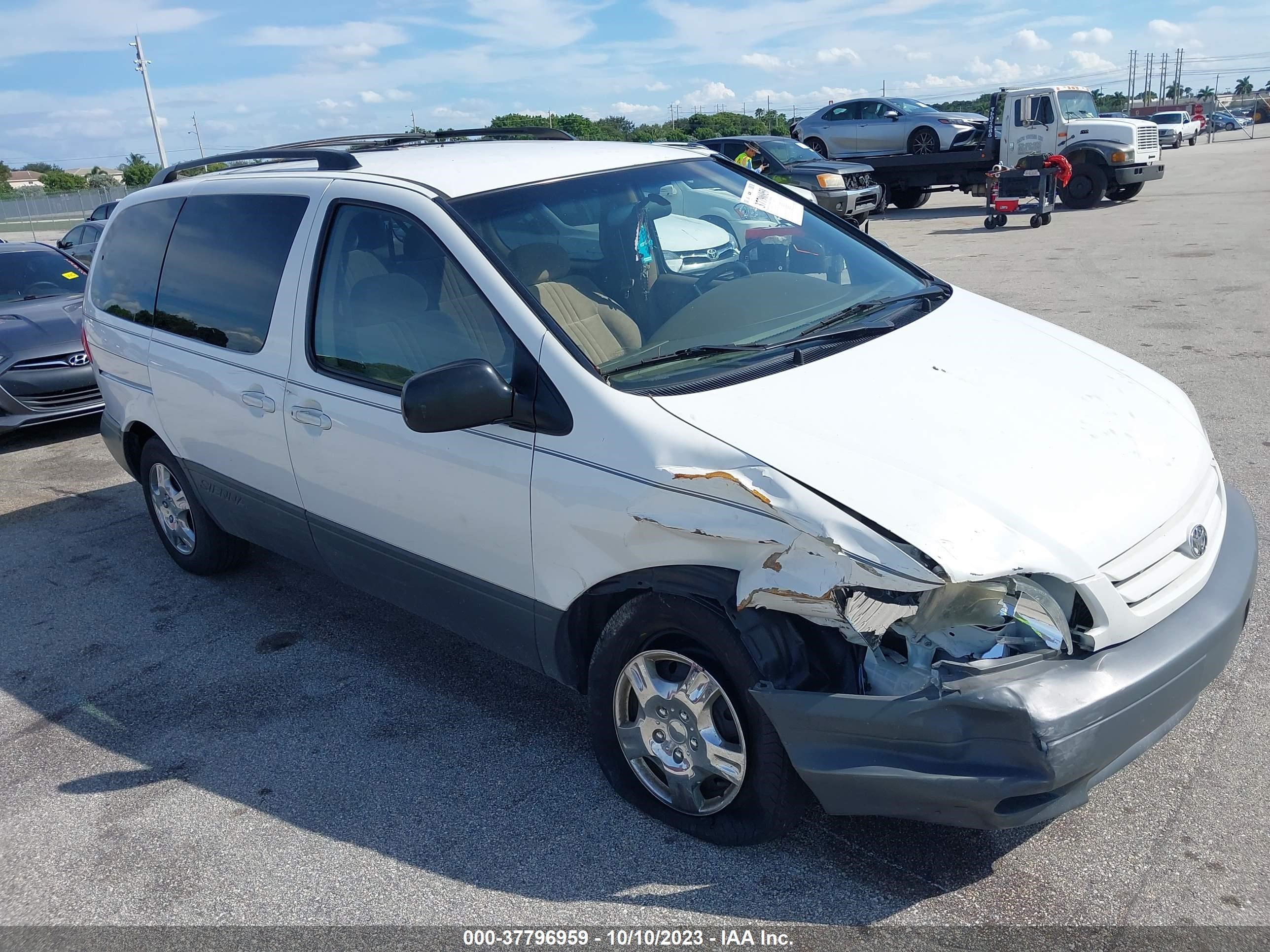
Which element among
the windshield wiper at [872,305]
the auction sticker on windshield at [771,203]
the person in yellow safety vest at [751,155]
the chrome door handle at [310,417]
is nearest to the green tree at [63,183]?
the person in yellow safety vest at [751,155]

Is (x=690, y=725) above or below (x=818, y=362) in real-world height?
below

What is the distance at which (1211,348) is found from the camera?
7.92 metres

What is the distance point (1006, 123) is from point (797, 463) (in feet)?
69.4

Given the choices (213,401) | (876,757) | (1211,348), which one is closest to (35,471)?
(213,401)

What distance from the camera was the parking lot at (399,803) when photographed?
270 centimetres

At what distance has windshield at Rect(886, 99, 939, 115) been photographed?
23.6m

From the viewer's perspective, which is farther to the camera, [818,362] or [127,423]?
[127,423]

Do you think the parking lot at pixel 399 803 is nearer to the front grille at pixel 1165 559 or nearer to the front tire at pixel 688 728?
the front tire at pixel 688 728

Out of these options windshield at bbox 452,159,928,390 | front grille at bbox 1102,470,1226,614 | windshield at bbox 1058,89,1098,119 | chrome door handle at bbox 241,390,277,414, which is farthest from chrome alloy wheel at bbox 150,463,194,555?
windshield at bbox 1058,89,1098,119

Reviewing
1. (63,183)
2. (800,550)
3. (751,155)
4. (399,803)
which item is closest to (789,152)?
(751,155)

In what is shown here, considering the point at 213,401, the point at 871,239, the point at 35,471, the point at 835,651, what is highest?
the point at 871,239

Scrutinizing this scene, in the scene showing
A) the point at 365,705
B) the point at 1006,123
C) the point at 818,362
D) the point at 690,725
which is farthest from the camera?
the point at 1006,123

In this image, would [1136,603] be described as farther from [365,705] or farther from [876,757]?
[365,705]

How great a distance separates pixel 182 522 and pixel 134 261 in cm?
130
